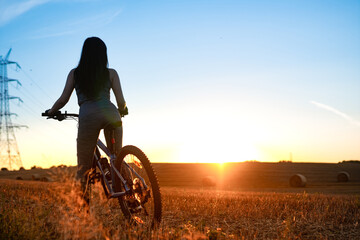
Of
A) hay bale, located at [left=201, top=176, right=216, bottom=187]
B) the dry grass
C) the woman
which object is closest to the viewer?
the dry grass

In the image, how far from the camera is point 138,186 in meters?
4.31

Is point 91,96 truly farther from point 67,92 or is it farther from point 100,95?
point 67,92

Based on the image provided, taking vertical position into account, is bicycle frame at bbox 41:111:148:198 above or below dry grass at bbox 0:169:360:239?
above

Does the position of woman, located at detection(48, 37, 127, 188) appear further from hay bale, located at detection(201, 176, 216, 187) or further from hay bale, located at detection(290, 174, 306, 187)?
hay bale, located at detection(290, 174, 306, 187)

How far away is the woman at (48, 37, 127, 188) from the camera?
14.6 feet

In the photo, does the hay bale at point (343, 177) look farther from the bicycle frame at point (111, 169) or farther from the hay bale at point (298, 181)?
the bicycle frame at point (111, 169)

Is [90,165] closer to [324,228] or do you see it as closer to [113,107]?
[113,107]

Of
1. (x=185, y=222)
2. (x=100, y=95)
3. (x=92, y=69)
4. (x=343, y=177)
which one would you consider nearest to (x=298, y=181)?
(x=343, y=177)

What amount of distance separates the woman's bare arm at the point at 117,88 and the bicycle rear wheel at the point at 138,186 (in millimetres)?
666

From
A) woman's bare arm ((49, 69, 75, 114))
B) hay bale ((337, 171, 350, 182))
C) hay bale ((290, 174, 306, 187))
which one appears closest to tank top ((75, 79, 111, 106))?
woman's bare arm ((49, 69, 75, 114))

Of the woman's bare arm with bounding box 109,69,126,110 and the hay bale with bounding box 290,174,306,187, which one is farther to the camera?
the hay bale with bounding box 290,174,306,187

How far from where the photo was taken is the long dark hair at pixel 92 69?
4500 mm

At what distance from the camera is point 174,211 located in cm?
671

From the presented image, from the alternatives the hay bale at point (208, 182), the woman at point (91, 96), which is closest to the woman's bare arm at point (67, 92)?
the woman at point (91, 96)
